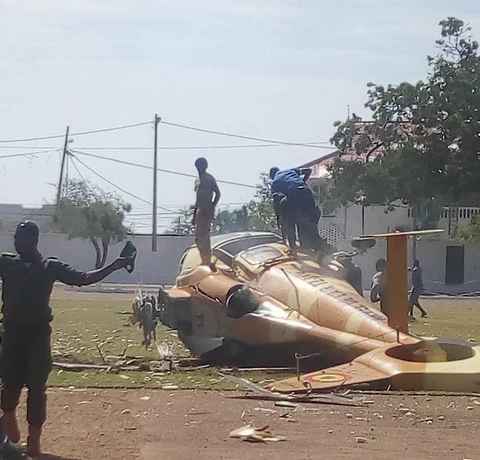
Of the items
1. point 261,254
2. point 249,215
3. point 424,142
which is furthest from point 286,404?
point 249,215

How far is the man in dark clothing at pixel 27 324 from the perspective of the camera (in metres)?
8.47

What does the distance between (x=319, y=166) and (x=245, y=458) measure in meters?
66.1

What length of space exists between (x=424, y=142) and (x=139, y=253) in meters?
16.8

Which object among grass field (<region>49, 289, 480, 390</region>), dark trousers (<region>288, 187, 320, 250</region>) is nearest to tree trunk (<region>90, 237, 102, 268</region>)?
grass field (<region>49, 289, 480, 390</region>)

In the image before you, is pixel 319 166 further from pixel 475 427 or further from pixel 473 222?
pixel 475 427

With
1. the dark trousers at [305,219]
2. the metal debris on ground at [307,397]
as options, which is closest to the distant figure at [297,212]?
the dark trousers at [305,219]

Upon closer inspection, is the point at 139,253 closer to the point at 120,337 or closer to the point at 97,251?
the point at 97,251

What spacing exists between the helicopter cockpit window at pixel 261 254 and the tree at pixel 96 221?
40284 mm

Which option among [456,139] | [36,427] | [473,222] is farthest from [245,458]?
[456,139]

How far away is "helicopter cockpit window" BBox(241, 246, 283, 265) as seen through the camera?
1605cm

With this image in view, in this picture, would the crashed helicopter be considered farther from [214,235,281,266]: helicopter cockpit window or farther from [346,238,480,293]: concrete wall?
[346,238,480,293]: concrete wall

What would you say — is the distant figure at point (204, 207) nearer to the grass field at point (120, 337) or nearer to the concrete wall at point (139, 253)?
the grass field at point (120, 337)

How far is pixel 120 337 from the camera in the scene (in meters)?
19.7

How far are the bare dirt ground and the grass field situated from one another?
3.70 feet
